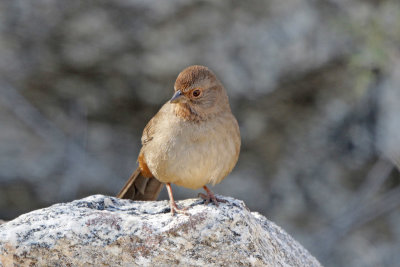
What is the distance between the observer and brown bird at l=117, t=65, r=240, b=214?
13.2 ft

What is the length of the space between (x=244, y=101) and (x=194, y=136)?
280cm

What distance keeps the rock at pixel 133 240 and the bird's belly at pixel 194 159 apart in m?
0.75

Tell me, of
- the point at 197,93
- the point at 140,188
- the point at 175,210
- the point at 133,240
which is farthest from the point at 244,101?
the point at 133,240

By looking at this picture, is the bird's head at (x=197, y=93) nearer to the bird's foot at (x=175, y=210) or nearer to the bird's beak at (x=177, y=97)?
the bird's beak at (x=177, y=97)

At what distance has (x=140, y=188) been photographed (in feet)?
15.8

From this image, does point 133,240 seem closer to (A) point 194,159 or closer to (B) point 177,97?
(A) point 194,159

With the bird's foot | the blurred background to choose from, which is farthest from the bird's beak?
the blurred background

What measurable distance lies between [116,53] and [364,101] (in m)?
2.94

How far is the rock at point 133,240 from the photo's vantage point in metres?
3.05

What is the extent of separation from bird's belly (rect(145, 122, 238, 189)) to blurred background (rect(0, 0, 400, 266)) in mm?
2628

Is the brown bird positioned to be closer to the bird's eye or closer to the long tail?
the bird's eye

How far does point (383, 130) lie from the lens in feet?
22.4

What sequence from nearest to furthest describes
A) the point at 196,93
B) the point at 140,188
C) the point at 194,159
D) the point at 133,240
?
the point at 133,240 < the point at 194,159 < the point at 196,93 < the point at 140,188

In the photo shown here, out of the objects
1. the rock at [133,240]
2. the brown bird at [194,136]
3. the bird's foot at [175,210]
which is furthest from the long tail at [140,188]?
the rock at [133,240]
